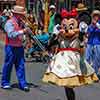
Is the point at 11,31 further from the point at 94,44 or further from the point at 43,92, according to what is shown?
the point at 94,44

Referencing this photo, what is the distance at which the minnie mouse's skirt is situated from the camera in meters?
8.20

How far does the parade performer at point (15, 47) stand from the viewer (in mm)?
10047

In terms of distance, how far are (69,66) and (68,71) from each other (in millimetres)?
109

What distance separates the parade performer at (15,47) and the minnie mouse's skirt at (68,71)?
5.86ft

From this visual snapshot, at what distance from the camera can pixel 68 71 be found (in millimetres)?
8250

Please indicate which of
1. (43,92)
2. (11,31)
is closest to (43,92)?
(43,92)

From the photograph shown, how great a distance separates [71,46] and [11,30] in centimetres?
196

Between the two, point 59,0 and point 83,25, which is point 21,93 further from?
point 59,0

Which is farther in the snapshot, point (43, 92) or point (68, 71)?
point (43, 92)

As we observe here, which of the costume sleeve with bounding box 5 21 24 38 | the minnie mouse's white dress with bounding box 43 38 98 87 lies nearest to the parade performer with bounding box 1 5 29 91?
the costume sleeve with bounding box 5 21 24 38

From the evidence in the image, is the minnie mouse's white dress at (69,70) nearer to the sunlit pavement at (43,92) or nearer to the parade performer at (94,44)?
the sunlit pavement at (43,92)

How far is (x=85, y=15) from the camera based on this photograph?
1673 centimetres

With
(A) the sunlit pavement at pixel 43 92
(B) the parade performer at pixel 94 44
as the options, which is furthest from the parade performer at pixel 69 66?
(B) the parade performer at pixel 94 44

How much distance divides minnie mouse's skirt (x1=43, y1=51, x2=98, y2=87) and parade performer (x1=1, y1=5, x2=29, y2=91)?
1787 mm
